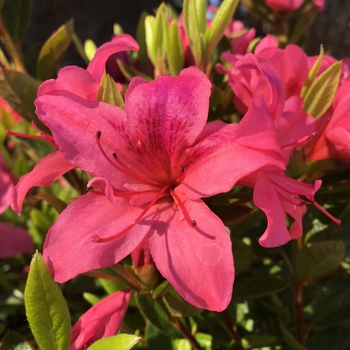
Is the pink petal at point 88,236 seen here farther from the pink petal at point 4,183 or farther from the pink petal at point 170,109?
the pink petal at point 4,183

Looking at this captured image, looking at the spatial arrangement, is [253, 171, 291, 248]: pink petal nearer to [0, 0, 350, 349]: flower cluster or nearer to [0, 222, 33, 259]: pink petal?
[0, 0, 350, 349]: flower cluster

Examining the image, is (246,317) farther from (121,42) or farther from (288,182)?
(121,42)

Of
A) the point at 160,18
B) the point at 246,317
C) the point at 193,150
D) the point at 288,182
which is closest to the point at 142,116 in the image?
the point at 193,150

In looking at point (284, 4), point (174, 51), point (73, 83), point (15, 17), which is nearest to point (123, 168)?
point (73, 83)

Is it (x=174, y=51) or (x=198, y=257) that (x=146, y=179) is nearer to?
(x=198, y=257)

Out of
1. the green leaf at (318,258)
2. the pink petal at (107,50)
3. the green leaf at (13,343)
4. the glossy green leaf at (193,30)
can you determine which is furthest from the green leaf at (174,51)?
the green leaf at (13,343)

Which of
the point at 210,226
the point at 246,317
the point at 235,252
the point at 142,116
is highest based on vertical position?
the point at 142,116

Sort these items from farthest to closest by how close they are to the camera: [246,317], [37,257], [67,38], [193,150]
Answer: [246,317] → [67,38] → [193,150] → [37,257]
